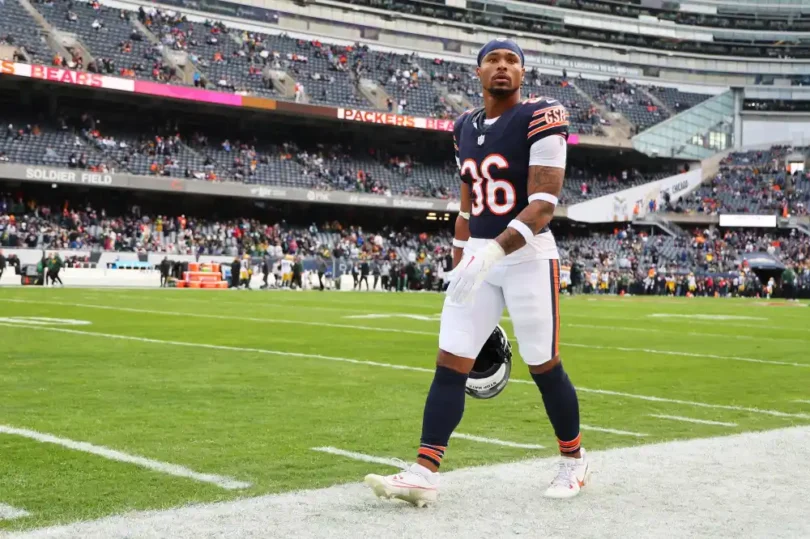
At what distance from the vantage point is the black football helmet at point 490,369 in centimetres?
485

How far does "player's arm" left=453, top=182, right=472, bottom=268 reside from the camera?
4902mm

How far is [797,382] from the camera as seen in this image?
32.3 ft

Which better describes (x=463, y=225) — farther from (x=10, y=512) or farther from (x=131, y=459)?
(x=10, y=512)

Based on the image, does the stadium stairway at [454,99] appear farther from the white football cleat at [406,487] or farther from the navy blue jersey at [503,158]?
the white football cleat at [406,487]

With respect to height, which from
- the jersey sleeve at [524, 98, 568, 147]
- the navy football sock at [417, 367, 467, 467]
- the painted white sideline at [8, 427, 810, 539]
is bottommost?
the painted white sideline at [8, 427, 810, 539]

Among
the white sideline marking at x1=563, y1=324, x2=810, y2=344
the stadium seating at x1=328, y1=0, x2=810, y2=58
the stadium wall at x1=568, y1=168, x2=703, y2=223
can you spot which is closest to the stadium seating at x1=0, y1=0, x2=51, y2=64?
the stadium seating at x1=328, y1=0, x2=810, y2=58

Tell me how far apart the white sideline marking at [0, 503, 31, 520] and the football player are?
67.4 inches

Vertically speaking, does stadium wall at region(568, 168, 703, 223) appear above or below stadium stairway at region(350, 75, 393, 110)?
below

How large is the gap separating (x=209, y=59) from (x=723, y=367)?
A: 134 feet

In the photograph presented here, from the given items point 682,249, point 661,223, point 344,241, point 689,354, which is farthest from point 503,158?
point 661,223

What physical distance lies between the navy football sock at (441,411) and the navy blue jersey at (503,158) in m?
0.71

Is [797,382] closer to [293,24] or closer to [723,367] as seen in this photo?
[723,367]

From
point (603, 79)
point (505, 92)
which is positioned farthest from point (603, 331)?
point (603, 79)

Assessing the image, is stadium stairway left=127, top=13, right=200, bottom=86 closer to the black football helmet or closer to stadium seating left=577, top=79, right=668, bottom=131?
stadium seating left=577, top=79, right=668, bottom=131
